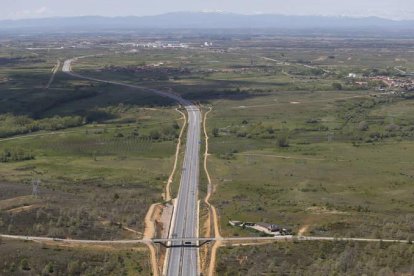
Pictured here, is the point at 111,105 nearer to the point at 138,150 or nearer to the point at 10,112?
the point at 10,112

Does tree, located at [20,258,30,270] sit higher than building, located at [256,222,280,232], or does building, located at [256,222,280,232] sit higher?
tree, located at [20,258,30,270]

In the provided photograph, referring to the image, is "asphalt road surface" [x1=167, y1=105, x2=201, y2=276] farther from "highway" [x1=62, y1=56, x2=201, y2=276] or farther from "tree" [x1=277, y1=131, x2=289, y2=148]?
"tree" [x1=277, y1=131, x2=289, y2=148]

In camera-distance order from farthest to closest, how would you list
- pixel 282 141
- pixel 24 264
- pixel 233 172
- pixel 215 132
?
1. pixel 215 132
2. pixel 282 141
3. pixel 233 172
4. pixel 24 264

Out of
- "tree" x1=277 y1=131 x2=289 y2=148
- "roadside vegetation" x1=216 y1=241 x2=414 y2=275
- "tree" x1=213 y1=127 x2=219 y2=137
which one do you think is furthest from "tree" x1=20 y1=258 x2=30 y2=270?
"tree" x1=213 y1=127 x2=219 y2=137

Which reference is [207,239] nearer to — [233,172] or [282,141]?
[233,172]

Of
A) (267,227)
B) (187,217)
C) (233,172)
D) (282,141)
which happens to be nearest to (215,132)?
(282,141)

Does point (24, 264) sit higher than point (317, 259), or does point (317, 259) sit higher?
point (24, 264)

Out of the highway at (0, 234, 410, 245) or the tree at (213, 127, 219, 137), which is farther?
the tree at (213, 127, 219, 137)

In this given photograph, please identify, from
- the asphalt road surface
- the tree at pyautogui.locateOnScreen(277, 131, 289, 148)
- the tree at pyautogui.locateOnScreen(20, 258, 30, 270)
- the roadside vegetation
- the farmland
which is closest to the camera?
the tree at pyautogui.locateOnScreen(20, 258, 30, 270)

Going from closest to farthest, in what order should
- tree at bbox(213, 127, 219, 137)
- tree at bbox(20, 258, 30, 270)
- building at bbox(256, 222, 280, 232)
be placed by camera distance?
tree at bbox(20, 258, 30, 270) → building at bbox(256, 222, 280, 232) → tree at bbox(213, 127, 219, 137)

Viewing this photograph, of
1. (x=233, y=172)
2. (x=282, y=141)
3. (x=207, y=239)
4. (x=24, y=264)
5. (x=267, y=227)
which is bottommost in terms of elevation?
(x=233, y=172)

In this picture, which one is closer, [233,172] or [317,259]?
[317,259]
